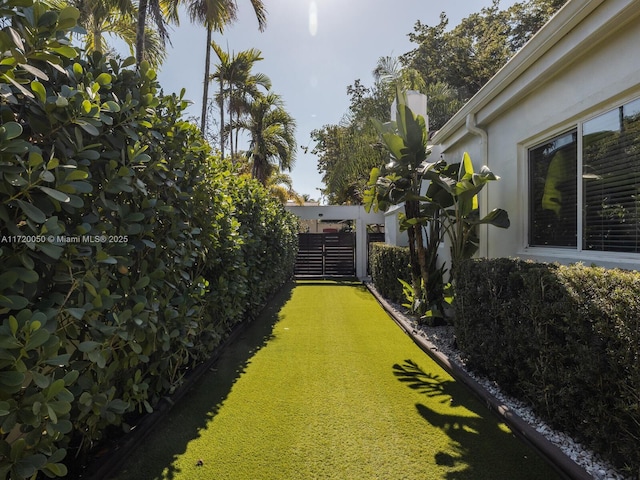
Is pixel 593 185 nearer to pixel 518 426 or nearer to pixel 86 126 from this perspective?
pixel 518 426

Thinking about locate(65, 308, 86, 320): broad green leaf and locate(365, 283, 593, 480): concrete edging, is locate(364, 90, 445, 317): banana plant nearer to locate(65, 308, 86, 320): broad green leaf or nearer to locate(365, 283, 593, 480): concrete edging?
locate(365, 283, 593, 480): concrete edging

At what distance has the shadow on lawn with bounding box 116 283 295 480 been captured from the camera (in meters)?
2.64

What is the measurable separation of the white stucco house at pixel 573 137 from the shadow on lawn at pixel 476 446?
6.31 ft

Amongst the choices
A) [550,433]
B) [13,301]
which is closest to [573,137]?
[550,433]

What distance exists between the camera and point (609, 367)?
2357mm

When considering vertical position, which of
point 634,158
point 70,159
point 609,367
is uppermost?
point 634,158

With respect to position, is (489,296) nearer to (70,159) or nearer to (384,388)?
Result: (384,388)

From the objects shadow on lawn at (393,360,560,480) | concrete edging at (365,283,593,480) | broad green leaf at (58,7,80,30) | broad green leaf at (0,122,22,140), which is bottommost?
shadow on lawn at (393,360,560,480)

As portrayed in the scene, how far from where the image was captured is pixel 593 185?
367cm

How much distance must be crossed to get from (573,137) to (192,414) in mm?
5125

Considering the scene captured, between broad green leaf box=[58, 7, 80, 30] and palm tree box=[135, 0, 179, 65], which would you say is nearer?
broad green leaf box=[58, 7, 80, 30]

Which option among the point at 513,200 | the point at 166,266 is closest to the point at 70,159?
the point at 166,266

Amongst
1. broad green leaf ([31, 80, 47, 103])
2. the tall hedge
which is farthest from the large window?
broad green leaf ([31, 80, 47, 103])

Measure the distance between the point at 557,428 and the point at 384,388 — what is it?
1715mm
